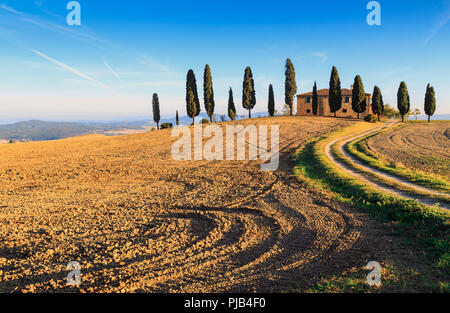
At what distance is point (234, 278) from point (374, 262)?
348cm

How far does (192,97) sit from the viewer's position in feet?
186

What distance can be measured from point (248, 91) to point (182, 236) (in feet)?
195

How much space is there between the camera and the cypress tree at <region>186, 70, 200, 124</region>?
56.5 metres

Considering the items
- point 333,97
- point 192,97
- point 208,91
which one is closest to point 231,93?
point 208,91

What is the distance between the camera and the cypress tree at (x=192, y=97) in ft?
185

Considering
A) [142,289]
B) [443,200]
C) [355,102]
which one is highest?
[355,102]

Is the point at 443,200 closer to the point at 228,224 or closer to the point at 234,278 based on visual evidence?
the point at 228,224

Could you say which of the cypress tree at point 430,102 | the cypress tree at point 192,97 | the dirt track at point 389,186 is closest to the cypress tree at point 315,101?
the cypress tree at point 430,102

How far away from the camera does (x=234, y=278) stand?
5.63 metres

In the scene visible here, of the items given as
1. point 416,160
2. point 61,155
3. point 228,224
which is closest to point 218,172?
point 228,224

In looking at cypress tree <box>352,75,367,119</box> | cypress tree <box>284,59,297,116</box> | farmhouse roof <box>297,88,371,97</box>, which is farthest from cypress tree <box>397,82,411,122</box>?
cypress tree <box>284,59,297,116</box>

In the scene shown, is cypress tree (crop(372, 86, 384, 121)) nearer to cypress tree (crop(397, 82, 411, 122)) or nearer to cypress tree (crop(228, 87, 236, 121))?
cypress tree (crop(397, 82, 411, 122))

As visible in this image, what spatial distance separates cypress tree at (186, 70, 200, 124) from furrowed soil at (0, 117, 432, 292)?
42.4 m

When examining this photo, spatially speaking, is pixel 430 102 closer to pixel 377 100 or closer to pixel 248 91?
pixel 377 100
